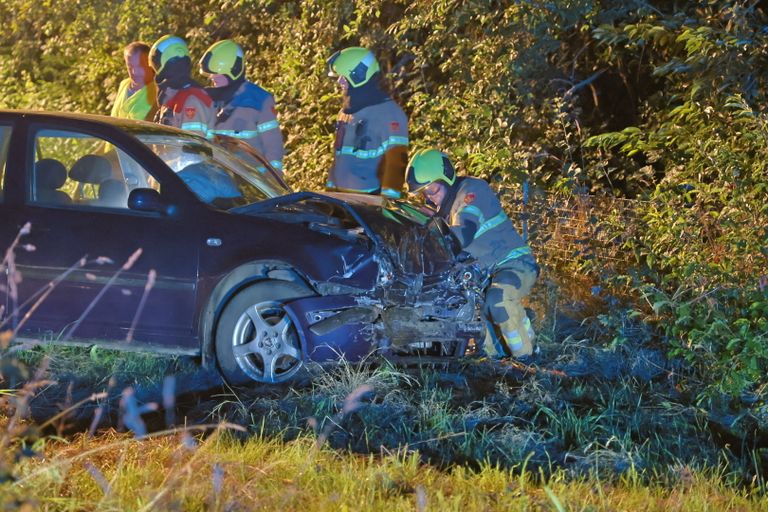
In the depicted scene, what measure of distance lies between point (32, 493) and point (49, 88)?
15.8 m

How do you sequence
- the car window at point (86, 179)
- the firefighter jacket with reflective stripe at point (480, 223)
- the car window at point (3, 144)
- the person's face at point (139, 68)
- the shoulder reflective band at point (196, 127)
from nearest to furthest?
the car window at point (86, 179), the car window at point (3, 144), the firefighter jacket with reflective stripe at point (480, 223), the shoulder reflective band at point (196, 127), the person's face at point (139, 68)

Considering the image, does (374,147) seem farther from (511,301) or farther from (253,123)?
→ (511,301)

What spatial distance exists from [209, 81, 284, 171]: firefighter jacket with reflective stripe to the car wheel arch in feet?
11.5

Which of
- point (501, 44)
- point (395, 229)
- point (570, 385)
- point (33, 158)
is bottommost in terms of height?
point (570, 385)

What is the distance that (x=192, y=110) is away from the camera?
36.1ft

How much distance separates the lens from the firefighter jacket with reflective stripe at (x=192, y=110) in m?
11.0

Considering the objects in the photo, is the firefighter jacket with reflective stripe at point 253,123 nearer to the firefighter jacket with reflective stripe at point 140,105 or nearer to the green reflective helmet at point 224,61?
the green reflective helmet at point 224,61

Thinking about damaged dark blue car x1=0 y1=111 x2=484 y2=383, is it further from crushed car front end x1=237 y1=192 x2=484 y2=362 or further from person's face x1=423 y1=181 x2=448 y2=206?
person's face x1=423 y1=181 x2=448 y2=206

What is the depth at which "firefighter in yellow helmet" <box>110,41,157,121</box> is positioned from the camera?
12102mm

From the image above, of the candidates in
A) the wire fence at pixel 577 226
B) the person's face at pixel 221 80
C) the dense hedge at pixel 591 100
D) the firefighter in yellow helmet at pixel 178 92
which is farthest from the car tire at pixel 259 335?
the person's face at pixel 221 80

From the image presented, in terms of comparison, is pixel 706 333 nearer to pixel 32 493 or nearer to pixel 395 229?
pixel 395 229

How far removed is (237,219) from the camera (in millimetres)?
7645

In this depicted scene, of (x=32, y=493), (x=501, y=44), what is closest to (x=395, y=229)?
(x=32, y=493)

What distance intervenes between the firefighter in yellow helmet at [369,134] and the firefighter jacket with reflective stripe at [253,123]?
759mm
